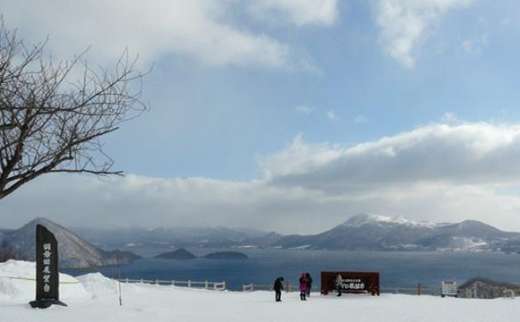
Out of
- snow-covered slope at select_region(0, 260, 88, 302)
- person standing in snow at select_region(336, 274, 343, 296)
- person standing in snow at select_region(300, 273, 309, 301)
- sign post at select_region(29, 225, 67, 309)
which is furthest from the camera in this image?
person standing in snow at select_region(336, 274, 343, 296)

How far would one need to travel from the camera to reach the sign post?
20.7 m

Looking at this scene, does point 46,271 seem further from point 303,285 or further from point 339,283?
point 339,283

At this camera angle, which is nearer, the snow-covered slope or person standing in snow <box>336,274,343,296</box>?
the snow-covered slope

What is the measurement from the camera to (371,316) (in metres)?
17.8

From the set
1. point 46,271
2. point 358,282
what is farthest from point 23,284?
point 358,282

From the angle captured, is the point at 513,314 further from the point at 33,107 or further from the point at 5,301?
the point at 5,301

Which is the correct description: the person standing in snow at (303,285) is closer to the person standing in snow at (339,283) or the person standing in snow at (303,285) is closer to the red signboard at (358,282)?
the person standing in snow at (339,283)

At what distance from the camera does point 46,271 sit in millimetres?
21016

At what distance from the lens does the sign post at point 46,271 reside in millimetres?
20672

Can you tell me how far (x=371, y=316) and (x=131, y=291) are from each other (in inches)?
728

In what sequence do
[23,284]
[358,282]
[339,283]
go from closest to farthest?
[23,284] → [339,283] → [358,282]

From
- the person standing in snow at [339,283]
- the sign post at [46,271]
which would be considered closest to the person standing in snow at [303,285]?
the person standing in snow at [339,283]

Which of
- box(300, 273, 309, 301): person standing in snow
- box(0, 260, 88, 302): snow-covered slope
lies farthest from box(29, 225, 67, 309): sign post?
box(300, 273, 309, 301): person standing in snow

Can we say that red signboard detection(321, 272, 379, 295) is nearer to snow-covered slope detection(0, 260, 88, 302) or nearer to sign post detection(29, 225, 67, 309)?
snow-covered slope detection(0, 260, 88, 302)
